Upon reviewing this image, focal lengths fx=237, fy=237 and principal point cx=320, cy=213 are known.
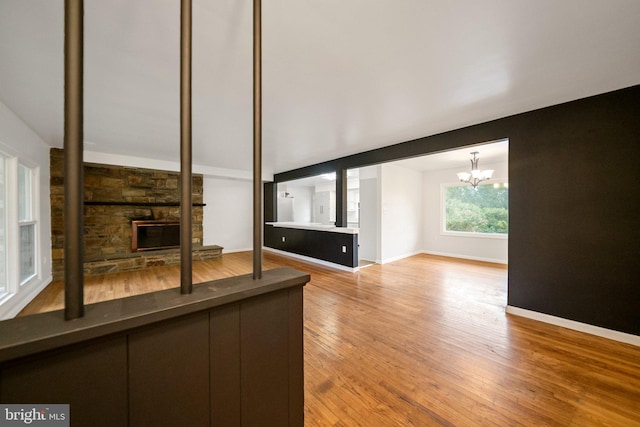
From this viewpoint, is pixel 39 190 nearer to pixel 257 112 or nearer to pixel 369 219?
pixel 257 112

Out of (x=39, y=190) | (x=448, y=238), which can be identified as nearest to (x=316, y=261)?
(x=448, y=238)

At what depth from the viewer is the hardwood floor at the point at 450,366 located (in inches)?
56.6

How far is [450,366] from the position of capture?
72.7 inches

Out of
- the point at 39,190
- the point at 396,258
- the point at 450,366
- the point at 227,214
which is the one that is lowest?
the point at 450,366

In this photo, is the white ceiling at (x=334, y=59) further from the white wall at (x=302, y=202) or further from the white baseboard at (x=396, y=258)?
the white wall at (x=302, y=202)

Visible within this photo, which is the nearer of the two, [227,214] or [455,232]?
[455,232]

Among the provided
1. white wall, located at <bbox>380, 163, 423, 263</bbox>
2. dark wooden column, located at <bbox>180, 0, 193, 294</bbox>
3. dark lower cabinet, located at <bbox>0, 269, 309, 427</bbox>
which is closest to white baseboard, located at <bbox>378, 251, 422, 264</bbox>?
white wall, located at <bbox>380, 163, 423, 263</bbox>

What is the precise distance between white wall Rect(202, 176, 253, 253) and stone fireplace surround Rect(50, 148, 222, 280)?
34.6 inches

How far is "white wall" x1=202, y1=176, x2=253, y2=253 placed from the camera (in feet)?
21.3

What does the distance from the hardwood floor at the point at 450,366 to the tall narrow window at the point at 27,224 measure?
513mm

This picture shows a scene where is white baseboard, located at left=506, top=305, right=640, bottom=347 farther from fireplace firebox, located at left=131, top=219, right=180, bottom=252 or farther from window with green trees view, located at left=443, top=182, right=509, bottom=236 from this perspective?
fireplace firebox, located at left=131, top=219, right=180, bottom=252

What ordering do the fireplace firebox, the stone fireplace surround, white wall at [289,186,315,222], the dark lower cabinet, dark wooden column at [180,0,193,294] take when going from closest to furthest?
the dark lower cabinet
dark wooden column at [180,0,193,294]
the stone fireplace surround
the fireplace firebox
white wall at [289,186,315,222]

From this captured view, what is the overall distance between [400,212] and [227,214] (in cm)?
476

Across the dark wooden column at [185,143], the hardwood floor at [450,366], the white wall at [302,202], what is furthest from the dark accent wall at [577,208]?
the white wall at [302,202]
